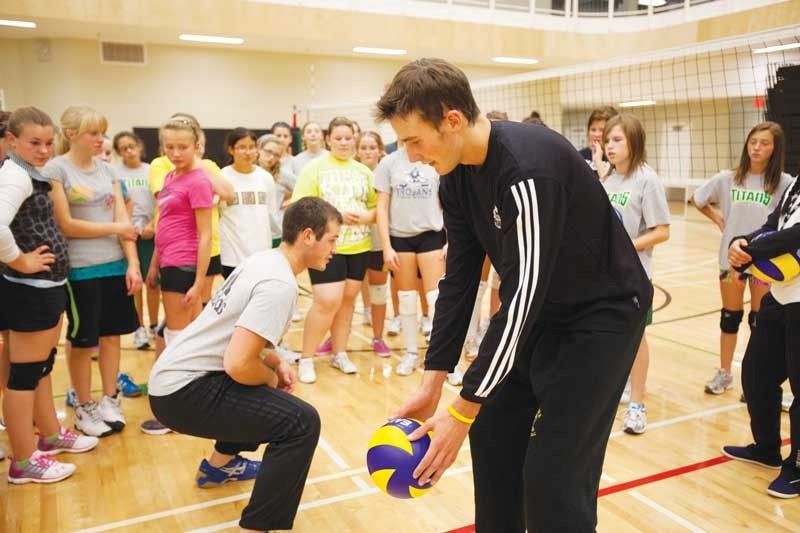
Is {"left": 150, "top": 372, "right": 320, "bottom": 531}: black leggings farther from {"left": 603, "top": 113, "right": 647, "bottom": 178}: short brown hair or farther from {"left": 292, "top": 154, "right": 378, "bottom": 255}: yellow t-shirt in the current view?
{"left": 603, "top": 113, "right": 647, "bottom": 178}: short brown hair

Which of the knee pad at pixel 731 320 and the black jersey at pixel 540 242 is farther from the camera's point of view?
the knee pad at pixel 731 320

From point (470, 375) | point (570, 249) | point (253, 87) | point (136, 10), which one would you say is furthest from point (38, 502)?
point (253, 87)

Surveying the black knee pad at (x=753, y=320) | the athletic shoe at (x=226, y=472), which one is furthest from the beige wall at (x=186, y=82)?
the black knee pad at (x=753, y=320)

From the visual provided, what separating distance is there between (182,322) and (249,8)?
31.3ft

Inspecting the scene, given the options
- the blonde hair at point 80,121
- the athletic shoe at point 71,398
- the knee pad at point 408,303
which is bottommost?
the athletic shoe at point 71,398

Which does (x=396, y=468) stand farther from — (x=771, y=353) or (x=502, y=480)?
(x=771, y=353)

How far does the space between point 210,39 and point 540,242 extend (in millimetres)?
12334

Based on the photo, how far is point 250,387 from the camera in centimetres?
261

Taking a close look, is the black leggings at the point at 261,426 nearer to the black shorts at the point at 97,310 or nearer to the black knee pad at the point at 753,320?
the black shorts at the point at 97,310

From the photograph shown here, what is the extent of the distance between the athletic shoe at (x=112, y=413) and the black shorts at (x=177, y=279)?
0.76 meters

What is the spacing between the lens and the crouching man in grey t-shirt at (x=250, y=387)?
8.08 feet

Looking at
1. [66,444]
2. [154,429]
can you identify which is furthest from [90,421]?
[154,429]

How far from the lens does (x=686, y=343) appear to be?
222 inches

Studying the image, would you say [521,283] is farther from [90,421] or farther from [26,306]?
[90,421]
